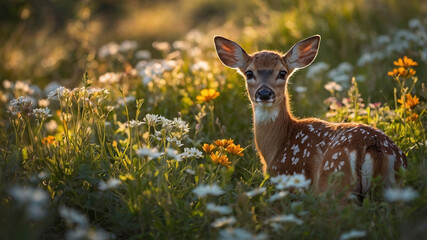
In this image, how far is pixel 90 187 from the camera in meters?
3.53

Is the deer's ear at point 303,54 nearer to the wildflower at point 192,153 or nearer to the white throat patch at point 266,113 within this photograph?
the white throat patch at point 266,113

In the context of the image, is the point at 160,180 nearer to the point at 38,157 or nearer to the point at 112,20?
the point at 38,157

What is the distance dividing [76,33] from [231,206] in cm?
577

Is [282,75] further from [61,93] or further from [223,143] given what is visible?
[61,93]

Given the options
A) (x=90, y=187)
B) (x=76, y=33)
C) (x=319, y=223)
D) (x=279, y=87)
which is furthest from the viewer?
(x=76, y=33)

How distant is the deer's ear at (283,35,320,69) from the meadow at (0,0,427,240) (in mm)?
490

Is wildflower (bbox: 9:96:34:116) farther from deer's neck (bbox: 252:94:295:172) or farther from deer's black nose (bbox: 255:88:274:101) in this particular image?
deer's neck (bbox: 252:94:295:172)

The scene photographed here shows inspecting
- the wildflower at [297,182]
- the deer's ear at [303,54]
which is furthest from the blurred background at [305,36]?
the wildflower at [297,182]

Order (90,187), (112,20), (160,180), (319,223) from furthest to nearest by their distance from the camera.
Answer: (112,20) → (90,187) → (160,180) → (319,223)

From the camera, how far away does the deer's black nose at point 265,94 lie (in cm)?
419

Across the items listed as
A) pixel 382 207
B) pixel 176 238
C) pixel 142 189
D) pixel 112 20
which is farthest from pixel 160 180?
pixel 112 20

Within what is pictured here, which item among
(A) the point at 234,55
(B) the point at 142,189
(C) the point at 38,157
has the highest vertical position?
(A) the point at 234,55

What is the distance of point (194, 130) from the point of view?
4.93 meters

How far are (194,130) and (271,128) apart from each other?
34.7 inches
